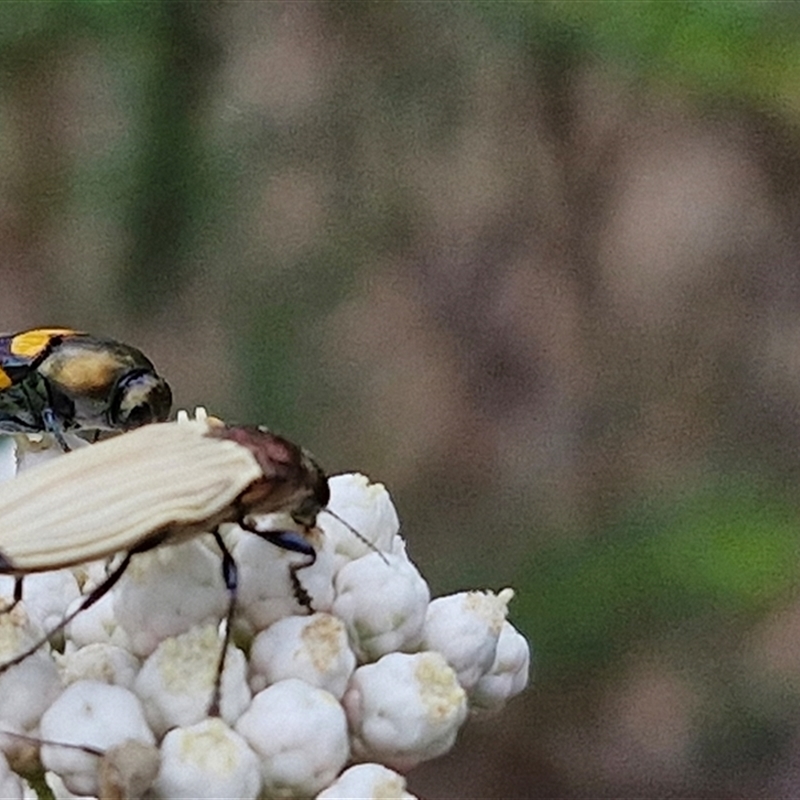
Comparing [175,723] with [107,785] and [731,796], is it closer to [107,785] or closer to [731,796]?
[107,785]

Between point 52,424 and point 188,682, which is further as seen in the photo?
point 52,424

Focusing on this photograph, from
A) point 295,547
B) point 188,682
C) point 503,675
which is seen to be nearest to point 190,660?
point 188,682

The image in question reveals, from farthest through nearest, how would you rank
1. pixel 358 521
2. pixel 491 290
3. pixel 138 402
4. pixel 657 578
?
pixel 491 290 → pixel 657 578 → pixel 138 402 → pixel 358 521

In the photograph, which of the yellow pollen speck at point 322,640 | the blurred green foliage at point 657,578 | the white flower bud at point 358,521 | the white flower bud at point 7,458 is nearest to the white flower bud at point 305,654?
the yellow pollen speck at point 322,640

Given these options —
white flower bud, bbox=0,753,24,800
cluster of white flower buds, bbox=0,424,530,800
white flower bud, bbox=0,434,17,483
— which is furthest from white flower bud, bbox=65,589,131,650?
white flower bud, bbox=0,434,17,483

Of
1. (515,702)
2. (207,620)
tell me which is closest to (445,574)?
(515,702)

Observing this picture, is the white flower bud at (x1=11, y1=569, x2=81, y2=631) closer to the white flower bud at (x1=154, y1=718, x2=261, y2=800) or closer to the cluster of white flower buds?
the cluster of white flower buds

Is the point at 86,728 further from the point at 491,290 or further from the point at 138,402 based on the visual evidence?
the point at 491,290

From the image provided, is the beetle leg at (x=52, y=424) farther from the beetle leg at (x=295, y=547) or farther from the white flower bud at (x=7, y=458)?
the beetle leg at (x=295, y=547)
